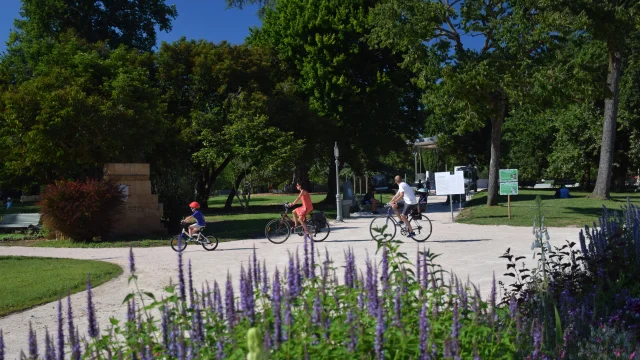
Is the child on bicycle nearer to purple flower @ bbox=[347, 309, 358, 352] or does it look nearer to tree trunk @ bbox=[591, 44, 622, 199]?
purple flower @ bbox=[347, 309, 358, 352]

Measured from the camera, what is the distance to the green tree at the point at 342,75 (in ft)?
100

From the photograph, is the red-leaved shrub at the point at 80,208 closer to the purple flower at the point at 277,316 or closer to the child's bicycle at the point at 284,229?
the child's bicycle at the point at 284,229

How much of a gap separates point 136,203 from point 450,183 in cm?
1121

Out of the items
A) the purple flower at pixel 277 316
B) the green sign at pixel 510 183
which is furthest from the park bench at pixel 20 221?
the purple flower at pixel 277 316

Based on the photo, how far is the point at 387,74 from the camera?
32781 mm

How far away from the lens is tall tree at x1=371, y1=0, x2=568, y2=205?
2297 centimetres

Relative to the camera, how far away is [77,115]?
18.6m

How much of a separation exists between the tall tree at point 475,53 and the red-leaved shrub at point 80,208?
13.9m

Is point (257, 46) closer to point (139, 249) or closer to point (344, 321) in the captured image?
point (139, 249)

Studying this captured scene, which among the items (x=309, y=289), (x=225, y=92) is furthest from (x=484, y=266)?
(x=225, y=92)

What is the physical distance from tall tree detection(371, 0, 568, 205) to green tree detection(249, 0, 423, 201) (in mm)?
4011

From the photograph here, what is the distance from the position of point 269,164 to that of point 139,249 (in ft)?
38.7

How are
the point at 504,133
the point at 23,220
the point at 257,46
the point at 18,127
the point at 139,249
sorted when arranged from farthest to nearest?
the point at 504,133 → the point at 257,46 → the point at 23,220 → the point at 18,127 → the point at 139,249

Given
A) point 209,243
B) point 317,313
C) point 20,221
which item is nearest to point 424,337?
point 317,313
